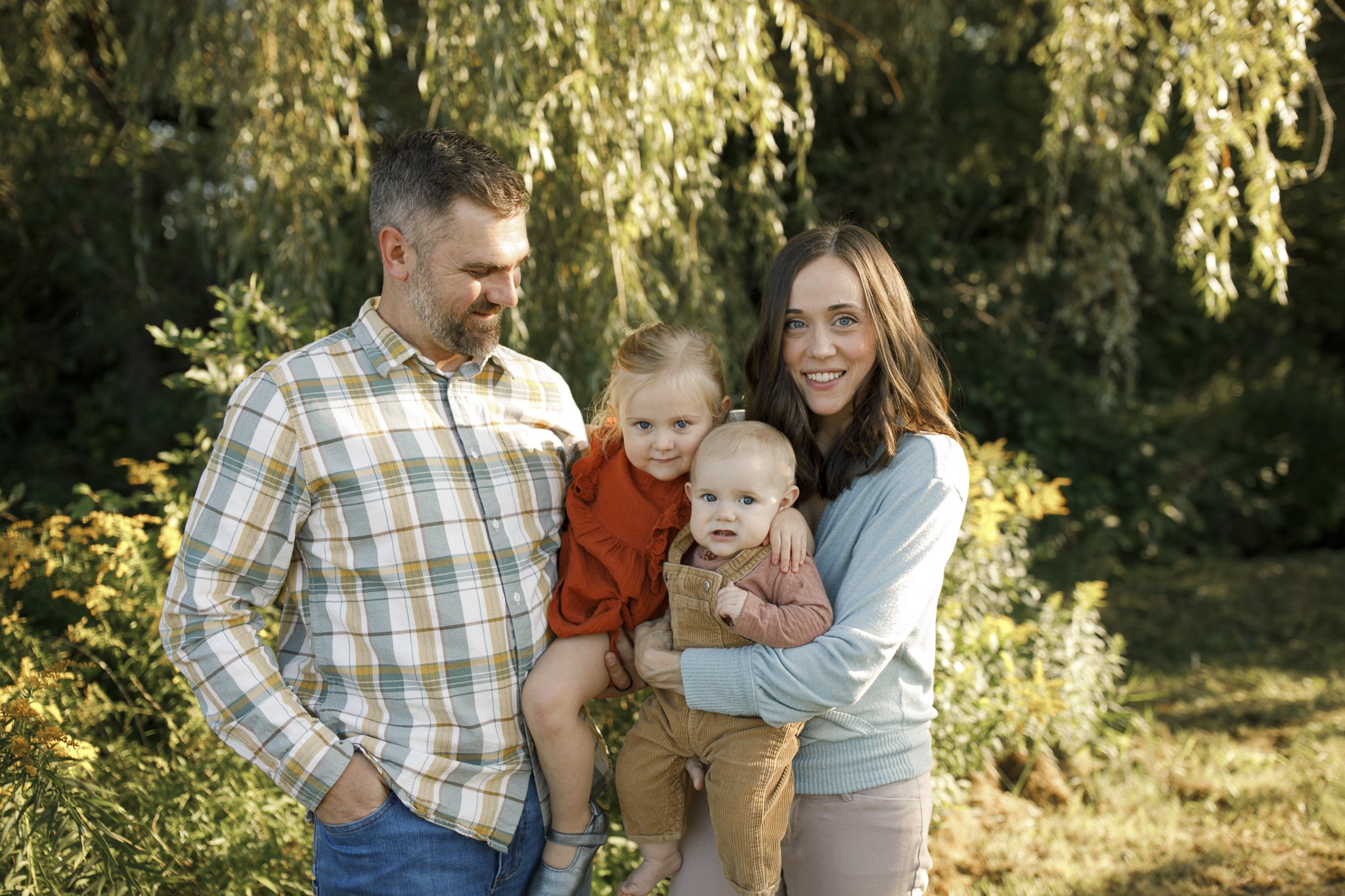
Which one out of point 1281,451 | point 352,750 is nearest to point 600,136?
point 352,750

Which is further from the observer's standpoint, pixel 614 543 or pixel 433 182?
pixel 614 543

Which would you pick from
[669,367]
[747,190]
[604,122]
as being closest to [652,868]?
[669,367]

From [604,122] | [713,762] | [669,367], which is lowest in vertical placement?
[713,762]

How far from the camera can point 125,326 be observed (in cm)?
645

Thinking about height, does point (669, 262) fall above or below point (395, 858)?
above

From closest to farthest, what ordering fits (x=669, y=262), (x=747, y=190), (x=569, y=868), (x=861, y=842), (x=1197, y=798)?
(x=861, y=842) → (x=569, y=868) → (x=1197, y=798) → (x=669, y=262) → (x=747, y=190)

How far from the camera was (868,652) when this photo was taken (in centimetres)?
162

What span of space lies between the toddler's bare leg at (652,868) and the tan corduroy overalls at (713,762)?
22 millimetres

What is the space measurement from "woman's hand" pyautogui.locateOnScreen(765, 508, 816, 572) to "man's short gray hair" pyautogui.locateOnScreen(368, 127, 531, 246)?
28.1 inches

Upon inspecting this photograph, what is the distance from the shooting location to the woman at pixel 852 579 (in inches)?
65.0

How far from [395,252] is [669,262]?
85.1 inches

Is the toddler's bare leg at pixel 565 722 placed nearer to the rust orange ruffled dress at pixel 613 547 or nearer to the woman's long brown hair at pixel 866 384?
the rust orange ruffled dress at pixel 613 547

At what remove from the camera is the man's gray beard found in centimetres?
174

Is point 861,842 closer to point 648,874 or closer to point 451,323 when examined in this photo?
point 648,874
